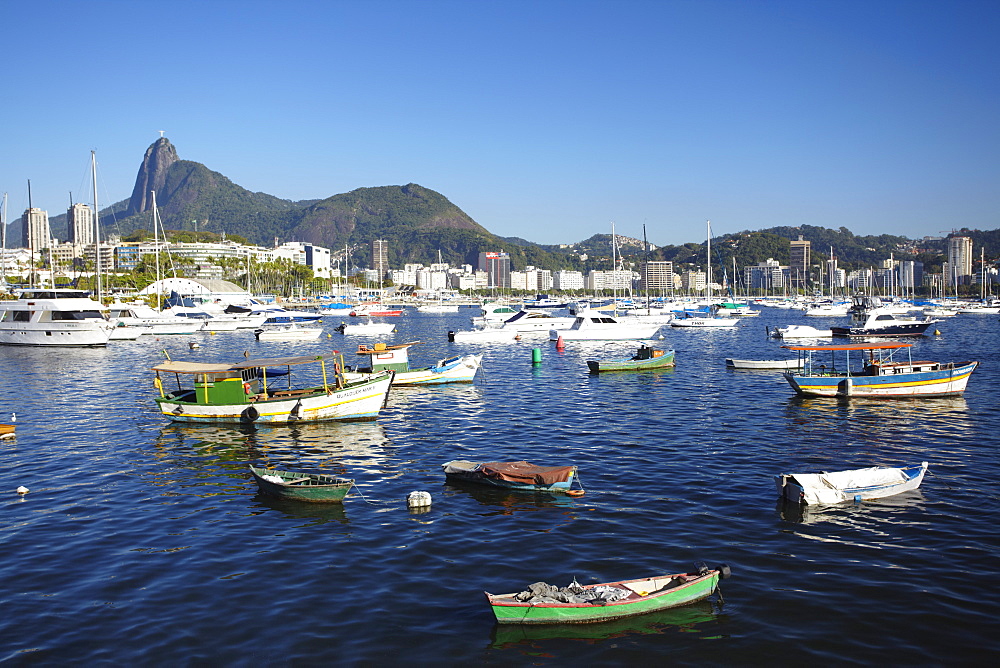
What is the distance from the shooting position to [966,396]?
1532 inches

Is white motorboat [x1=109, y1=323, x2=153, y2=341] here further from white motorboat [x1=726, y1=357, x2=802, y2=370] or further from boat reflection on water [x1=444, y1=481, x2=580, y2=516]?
boat reflection on water [x1=444, y1=481, x2=580, y2=516]

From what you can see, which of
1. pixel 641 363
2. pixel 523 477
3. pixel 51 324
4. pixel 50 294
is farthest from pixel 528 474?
pixel 50 294

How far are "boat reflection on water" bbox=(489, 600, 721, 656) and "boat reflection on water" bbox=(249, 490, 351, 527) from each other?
749cm

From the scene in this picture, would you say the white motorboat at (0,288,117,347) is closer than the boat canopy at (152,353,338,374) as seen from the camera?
No

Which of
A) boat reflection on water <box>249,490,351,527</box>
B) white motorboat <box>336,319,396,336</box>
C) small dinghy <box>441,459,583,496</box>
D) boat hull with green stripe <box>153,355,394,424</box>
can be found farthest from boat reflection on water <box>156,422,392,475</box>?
white motorboat <box>336,319,396,336</box>

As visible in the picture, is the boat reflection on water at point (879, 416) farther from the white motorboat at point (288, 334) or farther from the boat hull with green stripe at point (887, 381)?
the white motorboat at point (288, 334)

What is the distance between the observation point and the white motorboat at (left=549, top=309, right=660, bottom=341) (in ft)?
251

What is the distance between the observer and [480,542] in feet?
57.7

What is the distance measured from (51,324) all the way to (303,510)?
65.1 m

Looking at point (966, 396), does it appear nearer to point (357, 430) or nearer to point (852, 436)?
point (852, 436)

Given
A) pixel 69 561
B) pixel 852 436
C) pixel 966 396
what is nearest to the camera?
pixel 69 561

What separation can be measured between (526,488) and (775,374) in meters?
34.0

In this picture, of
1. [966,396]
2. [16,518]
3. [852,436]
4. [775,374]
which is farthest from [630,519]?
[775,374]

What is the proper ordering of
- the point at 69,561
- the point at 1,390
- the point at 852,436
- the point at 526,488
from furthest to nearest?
the point at 1,390
the point at 852,436
the point at 526,488
the point at 69,561
